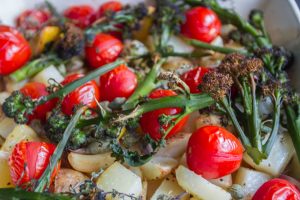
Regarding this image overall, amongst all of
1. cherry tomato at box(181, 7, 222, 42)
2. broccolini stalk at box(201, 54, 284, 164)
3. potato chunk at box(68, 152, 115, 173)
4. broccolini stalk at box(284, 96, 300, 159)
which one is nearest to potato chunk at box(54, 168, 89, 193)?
potato chunk at box(68, 152, 115, 173)

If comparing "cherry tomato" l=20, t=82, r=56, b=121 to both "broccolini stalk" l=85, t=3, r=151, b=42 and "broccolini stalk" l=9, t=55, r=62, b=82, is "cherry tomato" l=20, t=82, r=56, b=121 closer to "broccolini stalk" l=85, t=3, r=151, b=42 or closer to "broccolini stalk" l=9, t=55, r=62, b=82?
"broccolini stalk" l=9, t=55, r=62, b=82

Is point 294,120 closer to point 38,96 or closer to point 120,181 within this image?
point 120,181

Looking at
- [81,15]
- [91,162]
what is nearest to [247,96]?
[91,162]

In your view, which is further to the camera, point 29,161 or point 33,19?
point 33,19

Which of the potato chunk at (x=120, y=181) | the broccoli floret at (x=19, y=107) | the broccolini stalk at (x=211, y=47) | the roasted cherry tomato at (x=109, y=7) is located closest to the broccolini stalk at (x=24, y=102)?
the broccoli floret at (x=19, y=107)

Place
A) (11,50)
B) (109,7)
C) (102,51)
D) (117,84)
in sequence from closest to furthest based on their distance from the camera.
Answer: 1. (117,84)
2. (11,50)
3. (102,51)
4. (109,7)

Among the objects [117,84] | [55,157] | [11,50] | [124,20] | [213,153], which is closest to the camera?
[55,157]

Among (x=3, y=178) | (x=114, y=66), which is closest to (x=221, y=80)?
(x=114, y=66)

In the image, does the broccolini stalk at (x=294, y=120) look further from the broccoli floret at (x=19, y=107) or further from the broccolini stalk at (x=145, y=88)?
the broccoli floret at (x=19, y=107)
